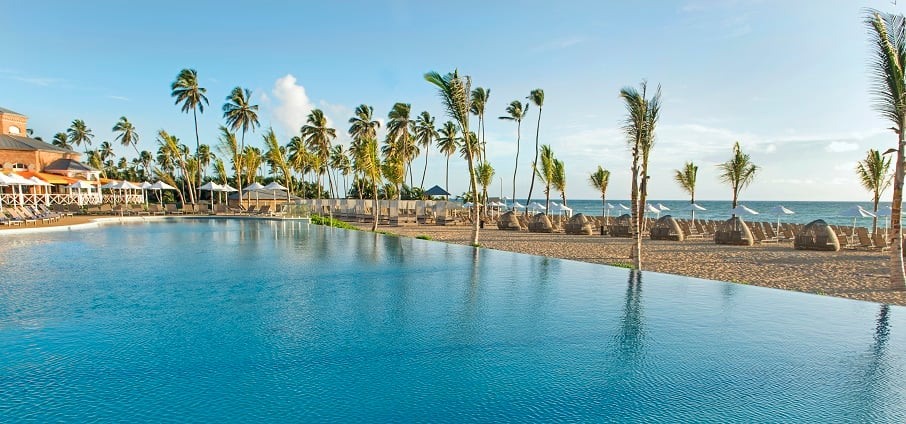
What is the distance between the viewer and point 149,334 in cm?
577

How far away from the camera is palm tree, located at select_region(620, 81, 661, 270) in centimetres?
1090

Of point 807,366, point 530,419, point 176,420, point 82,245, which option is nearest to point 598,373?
point 530,419

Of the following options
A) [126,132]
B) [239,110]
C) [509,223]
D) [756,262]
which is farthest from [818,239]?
[126,132]

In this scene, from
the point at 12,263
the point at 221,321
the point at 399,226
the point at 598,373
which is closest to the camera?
the point at 598,373

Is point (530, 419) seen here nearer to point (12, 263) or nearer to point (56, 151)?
point (12, 263)

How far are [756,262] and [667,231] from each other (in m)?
6.66

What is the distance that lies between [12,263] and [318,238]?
8.94 metres

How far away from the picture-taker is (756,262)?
13.0 meters

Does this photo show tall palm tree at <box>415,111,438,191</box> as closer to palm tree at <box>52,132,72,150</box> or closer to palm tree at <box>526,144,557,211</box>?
palm tree at <box>526,144,557,211</box>

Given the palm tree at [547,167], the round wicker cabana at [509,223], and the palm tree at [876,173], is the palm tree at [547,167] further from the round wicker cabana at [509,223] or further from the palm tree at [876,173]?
the palm tree at [876,173]

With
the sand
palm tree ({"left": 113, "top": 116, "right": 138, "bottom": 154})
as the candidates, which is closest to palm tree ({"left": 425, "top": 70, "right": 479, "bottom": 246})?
the sand

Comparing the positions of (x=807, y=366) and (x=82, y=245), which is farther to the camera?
(x=82, y=245)

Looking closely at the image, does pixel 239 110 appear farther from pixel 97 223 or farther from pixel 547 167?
pixel 547 167

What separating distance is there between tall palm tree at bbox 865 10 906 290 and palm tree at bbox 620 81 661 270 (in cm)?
372
